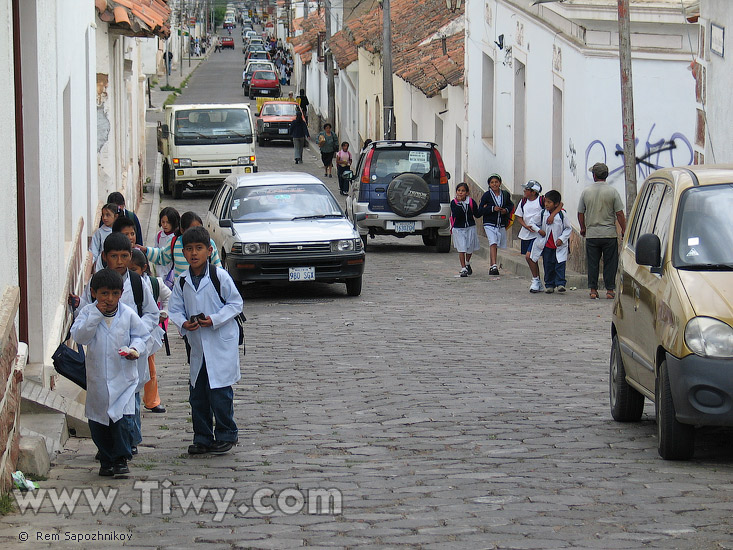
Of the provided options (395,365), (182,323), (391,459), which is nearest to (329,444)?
(391,459)

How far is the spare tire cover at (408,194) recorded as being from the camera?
21.3m

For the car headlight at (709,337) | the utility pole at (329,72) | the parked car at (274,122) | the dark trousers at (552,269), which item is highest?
the utility pole at (329,72)

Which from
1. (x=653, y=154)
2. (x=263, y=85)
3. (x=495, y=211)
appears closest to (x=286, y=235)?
(x=495, y=211)

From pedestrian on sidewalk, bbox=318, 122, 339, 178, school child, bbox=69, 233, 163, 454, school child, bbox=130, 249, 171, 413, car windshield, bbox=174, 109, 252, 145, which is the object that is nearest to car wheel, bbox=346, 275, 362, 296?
school child, bbox=130, 249, 171, 413

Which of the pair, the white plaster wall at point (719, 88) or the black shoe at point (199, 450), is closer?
the black shoe at point (199, 450)

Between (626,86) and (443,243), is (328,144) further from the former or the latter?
(626,86)

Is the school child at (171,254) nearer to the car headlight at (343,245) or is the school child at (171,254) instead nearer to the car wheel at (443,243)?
the car headlight at (343,245)

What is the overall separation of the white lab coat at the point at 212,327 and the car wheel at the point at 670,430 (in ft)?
8.40

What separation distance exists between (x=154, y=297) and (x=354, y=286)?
781 cm

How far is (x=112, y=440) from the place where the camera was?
22.7 feet

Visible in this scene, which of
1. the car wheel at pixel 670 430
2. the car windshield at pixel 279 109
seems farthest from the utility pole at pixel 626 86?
the car windshield at pixel 279 109

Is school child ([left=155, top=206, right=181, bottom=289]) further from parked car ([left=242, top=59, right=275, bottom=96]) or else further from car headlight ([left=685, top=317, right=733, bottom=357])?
parked car ([left=242, top=59, right=275, bottom=96])

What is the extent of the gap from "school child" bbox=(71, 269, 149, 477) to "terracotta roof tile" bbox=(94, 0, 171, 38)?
1115 centimetres

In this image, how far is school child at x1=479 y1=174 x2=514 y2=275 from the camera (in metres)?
18.0
